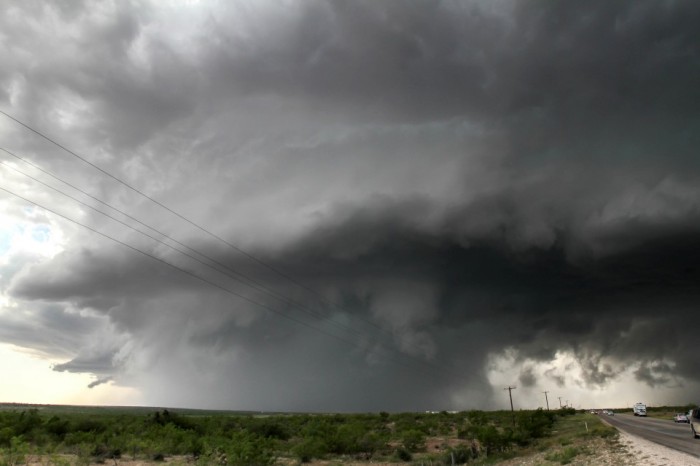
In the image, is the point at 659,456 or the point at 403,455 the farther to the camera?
the point at 403,455

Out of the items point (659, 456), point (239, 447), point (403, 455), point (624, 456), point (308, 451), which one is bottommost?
point (403, 455)

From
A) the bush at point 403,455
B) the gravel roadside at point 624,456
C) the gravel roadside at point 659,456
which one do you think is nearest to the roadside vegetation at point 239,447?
the bush at point 403,455

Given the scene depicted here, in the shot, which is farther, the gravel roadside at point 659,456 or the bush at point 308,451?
the bush at point 308,451

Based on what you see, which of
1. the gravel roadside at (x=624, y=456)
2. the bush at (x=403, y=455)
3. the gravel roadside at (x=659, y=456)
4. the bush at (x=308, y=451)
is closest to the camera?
the gravel roadside at (x=659, y=456)

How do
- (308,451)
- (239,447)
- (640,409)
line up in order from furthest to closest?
1. (640,409)
2. (308,451)
3. (239,447)

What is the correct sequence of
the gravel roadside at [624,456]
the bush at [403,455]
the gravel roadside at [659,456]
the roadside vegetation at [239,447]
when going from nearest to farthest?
the gravel roadside at [659,456] → the gravel roadside at [624,456] → the roadside vegetation at [239,447] → the bush at [403,455]

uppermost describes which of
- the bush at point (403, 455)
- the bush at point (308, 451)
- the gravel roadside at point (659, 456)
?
the gravel roadside at point (659, 456)

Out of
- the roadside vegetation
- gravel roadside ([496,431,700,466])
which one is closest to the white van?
the roadside vegetation

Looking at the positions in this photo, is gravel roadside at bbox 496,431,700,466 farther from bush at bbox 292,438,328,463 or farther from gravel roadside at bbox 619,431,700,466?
bush at bbox 292,438,328,463

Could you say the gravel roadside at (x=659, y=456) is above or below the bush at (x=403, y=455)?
above

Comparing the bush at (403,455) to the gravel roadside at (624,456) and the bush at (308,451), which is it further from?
the gravel roadside at (624,456)

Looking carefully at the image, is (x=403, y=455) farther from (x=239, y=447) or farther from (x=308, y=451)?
(x=239, y=447)

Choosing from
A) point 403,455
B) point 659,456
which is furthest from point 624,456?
point 403,455

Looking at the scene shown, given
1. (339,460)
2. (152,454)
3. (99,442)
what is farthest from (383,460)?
(99,442)
